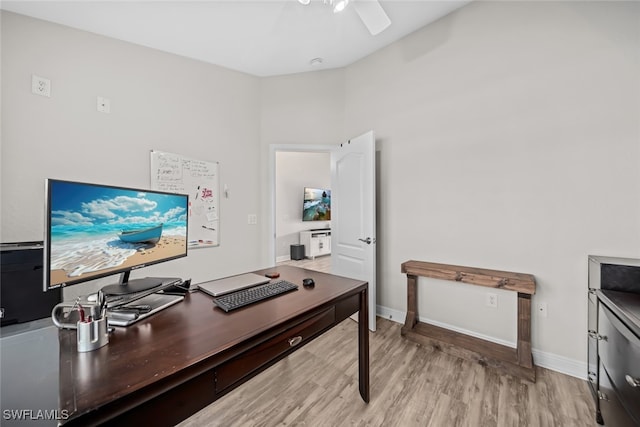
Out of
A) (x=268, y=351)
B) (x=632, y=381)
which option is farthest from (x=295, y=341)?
(x=632, y=381)

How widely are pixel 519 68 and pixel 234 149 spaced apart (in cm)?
276

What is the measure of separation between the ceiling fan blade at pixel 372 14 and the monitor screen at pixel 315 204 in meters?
4.80

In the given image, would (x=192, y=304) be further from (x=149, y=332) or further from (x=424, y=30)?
(x=424, y=30)

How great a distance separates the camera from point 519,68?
2047 mm

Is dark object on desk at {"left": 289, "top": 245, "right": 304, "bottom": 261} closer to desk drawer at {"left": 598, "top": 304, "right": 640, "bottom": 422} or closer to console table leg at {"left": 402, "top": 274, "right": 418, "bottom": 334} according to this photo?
console table leg at {"left": 402, "top": 274, "right": 418, "bottom": 334}

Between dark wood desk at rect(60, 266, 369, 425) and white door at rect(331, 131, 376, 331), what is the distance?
1.38 m

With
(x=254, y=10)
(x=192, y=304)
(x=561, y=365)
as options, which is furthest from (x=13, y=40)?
(x=561, y=365)

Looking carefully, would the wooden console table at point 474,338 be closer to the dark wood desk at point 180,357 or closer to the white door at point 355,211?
the white door at point 355,211

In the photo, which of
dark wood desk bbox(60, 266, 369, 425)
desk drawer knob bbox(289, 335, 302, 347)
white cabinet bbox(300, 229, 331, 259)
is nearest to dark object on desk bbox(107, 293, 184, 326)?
dark wood desk bbox(60, 266, 369, 425)

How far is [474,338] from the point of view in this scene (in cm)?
222

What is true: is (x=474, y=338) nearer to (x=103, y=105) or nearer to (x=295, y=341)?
(x=295, y=341)

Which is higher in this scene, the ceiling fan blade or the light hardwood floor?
the ceiling fan blade

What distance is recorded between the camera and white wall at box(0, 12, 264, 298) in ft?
6.01

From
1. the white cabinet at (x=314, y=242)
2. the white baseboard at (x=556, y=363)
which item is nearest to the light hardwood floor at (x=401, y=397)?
the white baseboard at (x=556, y=363)
